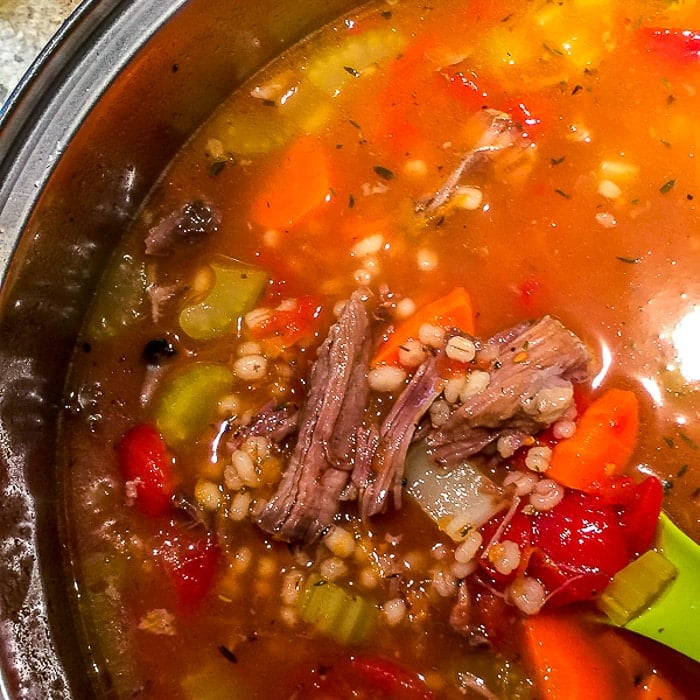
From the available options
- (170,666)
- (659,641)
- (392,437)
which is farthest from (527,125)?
(170,666)

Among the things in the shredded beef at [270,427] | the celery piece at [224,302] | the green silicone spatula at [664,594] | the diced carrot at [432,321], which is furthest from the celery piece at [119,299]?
the green silicone spatula at [664,594]

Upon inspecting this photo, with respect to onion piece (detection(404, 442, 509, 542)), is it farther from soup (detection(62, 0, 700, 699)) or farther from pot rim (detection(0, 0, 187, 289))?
pot rim (detection(0, 0, 187, 289))

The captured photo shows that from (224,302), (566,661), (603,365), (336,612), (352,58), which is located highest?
(352,58)

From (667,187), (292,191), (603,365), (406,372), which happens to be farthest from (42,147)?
(667,187)

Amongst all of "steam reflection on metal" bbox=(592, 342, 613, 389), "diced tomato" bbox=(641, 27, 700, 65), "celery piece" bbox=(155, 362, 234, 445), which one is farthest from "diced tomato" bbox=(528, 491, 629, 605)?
"diced tomato" bbox=(641, 27, 700, 65)

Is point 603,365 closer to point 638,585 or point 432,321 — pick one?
point 432,321

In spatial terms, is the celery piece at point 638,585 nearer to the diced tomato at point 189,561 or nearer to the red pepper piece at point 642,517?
the red pepper piece at point 642,517
